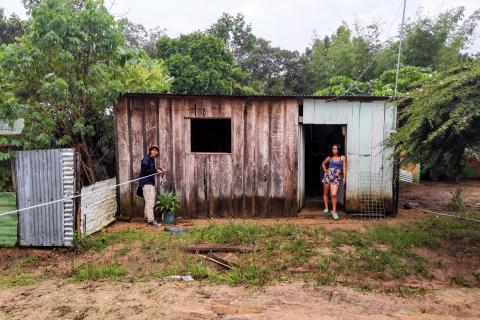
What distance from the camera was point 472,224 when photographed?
330 inches

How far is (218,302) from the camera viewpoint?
4.75 metres

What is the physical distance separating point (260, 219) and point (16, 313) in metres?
5.35

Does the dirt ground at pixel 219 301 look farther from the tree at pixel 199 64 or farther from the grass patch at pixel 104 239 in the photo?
the tree at pixel 199 64

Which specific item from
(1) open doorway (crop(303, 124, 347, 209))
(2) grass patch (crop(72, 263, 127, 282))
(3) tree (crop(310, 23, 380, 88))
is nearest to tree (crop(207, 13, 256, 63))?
(3) tree (crop(310, 23, 380, 88))

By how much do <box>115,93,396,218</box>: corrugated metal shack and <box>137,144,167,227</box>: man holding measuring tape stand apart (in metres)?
0.68

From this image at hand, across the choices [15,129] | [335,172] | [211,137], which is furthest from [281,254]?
[211,137]

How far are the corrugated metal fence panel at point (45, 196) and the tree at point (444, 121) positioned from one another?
19.6 ft

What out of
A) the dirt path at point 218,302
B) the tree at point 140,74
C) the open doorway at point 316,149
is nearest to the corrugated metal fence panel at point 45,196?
the dirt path at point 218,302

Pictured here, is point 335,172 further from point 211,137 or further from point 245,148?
point 211,137

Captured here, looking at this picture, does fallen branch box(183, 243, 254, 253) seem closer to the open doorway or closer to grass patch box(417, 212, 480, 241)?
grass patch box(417, 212, 480, 241)

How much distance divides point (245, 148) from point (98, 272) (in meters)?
4.39

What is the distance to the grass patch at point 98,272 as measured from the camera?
5559 millimetres

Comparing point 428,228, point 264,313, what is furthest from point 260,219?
point 264,313

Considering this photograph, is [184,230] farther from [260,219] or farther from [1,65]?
[1,65]
